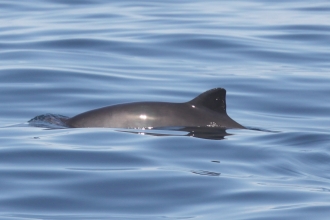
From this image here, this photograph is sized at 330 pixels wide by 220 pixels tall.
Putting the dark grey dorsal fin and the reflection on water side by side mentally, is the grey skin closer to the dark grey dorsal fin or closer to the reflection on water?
the dark grey dorsal fin

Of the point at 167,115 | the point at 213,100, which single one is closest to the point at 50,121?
the point at 167,115

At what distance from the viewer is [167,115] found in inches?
436

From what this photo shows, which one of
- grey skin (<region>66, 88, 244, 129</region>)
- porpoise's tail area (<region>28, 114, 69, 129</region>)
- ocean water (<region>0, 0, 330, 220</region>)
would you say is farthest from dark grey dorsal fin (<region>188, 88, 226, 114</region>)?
porpoise's tail area (<region>28, 114, 69, 129</region>)

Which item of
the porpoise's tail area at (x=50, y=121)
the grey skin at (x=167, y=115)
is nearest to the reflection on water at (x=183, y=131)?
the porpoise's tail area at (x=50, y=121)

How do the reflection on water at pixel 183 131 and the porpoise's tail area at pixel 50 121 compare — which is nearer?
the reflection on water at pixel 183 131

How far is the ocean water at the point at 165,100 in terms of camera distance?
24.5 feet

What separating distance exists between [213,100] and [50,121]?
2.39 metres

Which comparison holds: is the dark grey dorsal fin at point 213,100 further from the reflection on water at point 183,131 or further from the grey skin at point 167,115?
the reflection on water at point 183,131

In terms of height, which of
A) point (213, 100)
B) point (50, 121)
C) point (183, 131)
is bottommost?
point (183, 131)

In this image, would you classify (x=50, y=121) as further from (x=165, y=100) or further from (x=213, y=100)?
(x=165, y=100)

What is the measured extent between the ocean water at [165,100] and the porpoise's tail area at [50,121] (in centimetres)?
26

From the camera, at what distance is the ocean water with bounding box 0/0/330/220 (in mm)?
7469

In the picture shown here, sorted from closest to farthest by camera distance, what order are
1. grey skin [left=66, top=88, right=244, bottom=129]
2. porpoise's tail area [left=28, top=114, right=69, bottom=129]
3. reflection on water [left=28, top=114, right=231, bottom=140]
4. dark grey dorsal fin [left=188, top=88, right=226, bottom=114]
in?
reflection on water [left=28, top=114, right=231, bottom=140]
dark grey dorsal fin [left=188, top=88, right=226, bottom=114]
grey skin [left=66, top=88, right=244, bottom=129]
porpoise's tail area [left=28, top=114, right=69, bottom=129]

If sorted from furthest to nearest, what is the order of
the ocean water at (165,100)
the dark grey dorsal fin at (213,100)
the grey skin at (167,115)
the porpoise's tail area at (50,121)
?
the porpoise's tail area at (50,121), the grey skin at (167,115), the dark grey dorsal fin at (213,100), the ocean water at (165,100)
